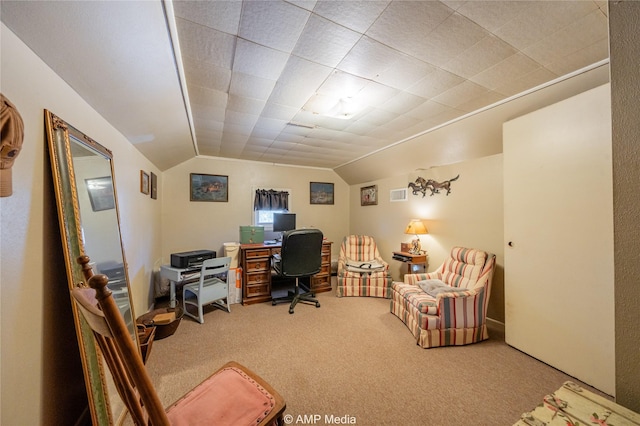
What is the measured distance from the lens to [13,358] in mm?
874

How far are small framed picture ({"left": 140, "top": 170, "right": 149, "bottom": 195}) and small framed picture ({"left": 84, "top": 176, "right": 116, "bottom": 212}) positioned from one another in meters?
1.07

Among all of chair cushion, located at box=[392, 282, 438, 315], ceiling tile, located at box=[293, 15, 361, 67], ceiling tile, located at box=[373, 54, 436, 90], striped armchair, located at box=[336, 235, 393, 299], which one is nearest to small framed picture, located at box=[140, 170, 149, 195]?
ceiling tile, located at box=[293, 15, 361, 67]

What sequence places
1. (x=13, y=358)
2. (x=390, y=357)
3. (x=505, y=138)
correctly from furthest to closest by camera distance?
(x=505, y=138) < (x=390, y=357) < (x=13, y=358)

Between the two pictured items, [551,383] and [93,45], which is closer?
[93,45]

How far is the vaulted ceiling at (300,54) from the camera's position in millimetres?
1136

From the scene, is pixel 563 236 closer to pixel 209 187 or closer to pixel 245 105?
pixel 245 105

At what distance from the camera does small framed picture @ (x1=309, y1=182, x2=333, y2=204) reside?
17.5ft

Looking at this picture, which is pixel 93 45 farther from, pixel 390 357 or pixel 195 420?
pixel 390 357

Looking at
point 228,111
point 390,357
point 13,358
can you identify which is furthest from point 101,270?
point 390,357

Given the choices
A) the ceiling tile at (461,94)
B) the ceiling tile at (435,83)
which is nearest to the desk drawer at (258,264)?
the ceiling tile at (435,83)

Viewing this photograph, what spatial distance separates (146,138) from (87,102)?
95cm

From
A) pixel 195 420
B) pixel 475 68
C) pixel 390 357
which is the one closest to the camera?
pixel 195 420

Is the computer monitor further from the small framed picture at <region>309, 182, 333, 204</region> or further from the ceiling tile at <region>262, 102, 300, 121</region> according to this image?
the ceiling tile at <region>262, 102, 300, 121</region>

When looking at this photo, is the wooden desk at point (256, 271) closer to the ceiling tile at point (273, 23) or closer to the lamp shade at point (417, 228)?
the lamp shade at point (417, 228)
